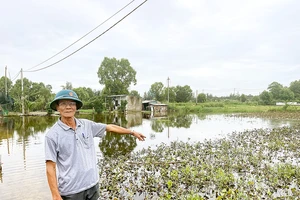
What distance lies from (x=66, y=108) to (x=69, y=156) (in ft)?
1.72

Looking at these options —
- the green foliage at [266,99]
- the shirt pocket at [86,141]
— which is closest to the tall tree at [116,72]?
the green foliage at [266,99]

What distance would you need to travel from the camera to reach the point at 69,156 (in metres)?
2.34

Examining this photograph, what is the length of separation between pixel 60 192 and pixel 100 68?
193 ft

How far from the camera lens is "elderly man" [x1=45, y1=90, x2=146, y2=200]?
225cm

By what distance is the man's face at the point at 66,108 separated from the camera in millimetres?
2477

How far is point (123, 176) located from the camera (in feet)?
22.3

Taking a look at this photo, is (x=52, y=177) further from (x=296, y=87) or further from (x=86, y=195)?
(x=296, y=87)

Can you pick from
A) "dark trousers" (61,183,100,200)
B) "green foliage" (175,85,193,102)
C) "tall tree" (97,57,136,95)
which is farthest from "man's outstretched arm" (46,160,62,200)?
"green foliage" (175,85,193,102)

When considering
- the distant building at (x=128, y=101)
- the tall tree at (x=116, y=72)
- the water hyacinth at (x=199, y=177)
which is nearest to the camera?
the water hyacinth at (x=199, y=177)

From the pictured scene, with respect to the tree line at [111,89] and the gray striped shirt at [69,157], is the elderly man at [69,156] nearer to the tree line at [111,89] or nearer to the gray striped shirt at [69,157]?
the gray striped shirt at [69,157]

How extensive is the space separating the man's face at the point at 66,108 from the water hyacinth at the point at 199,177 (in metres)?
3.48

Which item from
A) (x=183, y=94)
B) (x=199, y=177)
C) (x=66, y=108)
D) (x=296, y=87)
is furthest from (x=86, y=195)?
(x=296, y=87)

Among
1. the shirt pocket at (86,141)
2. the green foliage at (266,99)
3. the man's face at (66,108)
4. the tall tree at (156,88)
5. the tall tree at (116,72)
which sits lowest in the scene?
the shirt pocket at (86,141)

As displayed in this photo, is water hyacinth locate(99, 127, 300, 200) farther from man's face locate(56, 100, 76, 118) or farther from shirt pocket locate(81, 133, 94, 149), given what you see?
man's face locate(56, 100, 76, 118)
